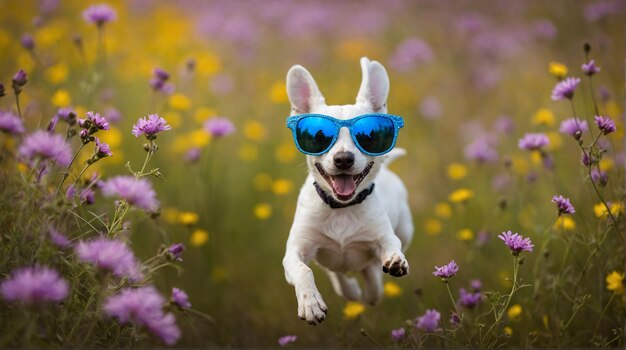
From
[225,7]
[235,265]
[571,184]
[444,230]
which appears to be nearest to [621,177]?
[571,184]

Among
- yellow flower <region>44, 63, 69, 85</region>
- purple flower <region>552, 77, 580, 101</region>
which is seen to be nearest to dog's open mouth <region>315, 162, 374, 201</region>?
purple flower <region>552, 77, 580, 101</region>

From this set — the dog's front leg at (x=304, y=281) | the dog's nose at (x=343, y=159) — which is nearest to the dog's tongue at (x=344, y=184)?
the dog's nose at (x=343, y=159)

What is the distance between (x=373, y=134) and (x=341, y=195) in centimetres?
32

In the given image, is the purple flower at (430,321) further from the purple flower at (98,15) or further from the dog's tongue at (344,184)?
the purple flower at (98,15)

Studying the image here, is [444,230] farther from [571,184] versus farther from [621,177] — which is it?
[621,177]

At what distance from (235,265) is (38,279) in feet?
9.26

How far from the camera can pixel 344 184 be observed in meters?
2.72

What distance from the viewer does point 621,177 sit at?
3.82 meters

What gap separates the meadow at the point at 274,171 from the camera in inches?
94.1

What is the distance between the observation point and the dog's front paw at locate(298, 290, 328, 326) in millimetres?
2344

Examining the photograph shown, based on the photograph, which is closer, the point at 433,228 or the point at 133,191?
the point at 133,191

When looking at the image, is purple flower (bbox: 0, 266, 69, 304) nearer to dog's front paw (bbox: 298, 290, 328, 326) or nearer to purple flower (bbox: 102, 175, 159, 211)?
purple flower (bbox: 102, 175, 159, 211)

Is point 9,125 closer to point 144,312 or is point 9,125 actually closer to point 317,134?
point 144,312

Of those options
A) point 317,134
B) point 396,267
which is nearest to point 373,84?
point 317,134
